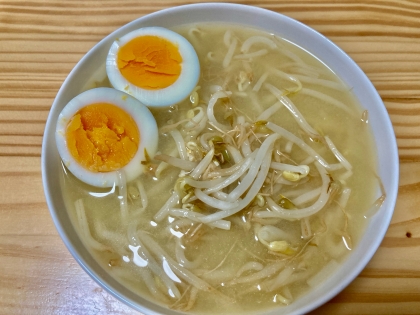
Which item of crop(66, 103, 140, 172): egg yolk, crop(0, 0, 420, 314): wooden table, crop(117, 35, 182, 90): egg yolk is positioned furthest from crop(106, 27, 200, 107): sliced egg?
crop(0, 0, 420, 314): wooden table

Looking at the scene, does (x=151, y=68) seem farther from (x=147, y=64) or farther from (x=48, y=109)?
(x=48, y=109)

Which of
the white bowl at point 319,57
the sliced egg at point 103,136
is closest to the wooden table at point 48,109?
the white bowl at point 319,57

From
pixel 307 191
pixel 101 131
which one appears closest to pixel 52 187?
pixel 101 131

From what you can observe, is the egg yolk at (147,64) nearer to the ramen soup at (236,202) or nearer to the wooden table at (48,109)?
the ramen soup at (236,202)

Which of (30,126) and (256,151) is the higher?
(256,151)

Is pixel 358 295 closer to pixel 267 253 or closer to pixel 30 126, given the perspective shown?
pixel 267 253

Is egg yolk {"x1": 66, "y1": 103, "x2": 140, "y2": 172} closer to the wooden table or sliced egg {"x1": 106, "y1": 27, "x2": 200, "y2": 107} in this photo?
sliced egg {"x1": 106, "y1": 27, "x2": 200, "y2": 107}
